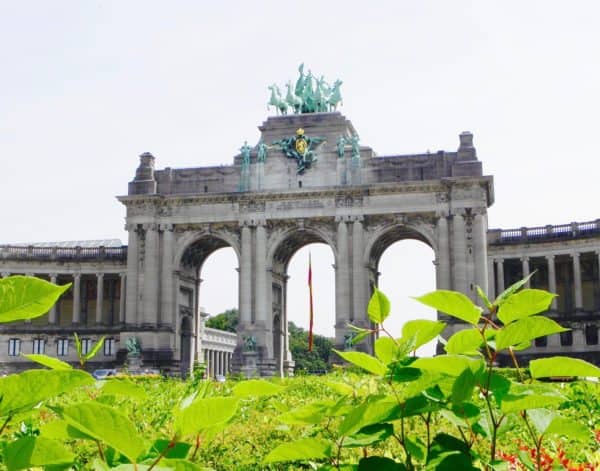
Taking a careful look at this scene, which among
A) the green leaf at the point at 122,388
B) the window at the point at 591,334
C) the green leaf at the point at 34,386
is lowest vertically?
the green leaf at the point at 122,388

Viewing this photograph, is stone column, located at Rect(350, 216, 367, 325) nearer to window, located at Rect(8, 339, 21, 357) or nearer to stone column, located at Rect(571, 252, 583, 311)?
stone column, located at Rect(571, 252, 583, 311)

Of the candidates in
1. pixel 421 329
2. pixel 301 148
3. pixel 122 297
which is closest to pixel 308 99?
pixel 301 148

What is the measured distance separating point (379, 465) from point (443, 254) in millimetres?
65563

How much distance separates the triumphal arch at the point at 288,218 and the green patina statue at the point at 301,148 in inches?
3.7

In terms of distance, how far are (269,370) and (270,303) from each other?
6405mm

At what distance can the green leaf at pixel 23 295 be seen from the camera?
2.28 metres

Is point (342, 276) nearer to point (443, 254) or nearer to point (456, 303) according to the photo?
point (443, 254)

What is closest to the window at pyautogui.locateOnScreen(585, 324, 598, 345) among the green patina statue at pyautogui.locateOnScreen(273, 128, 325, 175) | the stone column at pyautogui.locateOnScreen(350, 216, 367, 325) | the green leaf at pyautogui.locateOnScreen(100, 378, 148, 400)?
the stone column at pyautogui.locateOnScreen(350, 216, 367, 325)

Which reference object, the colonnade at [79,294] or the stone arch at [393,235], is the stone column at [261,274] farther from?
the colonnade at [79,294]

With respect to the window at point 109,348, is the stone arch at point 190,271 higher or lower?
higher

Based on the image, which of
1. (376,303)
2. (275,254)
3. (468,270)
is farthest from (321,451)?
(275,254)

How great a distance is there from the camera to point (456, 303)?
283 cm

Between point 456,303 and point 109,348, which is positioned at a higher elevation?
point 456,303

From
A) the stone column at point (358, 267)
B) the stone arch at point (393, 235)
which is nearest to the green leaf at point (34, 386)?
the stone column at point (358, 267)
